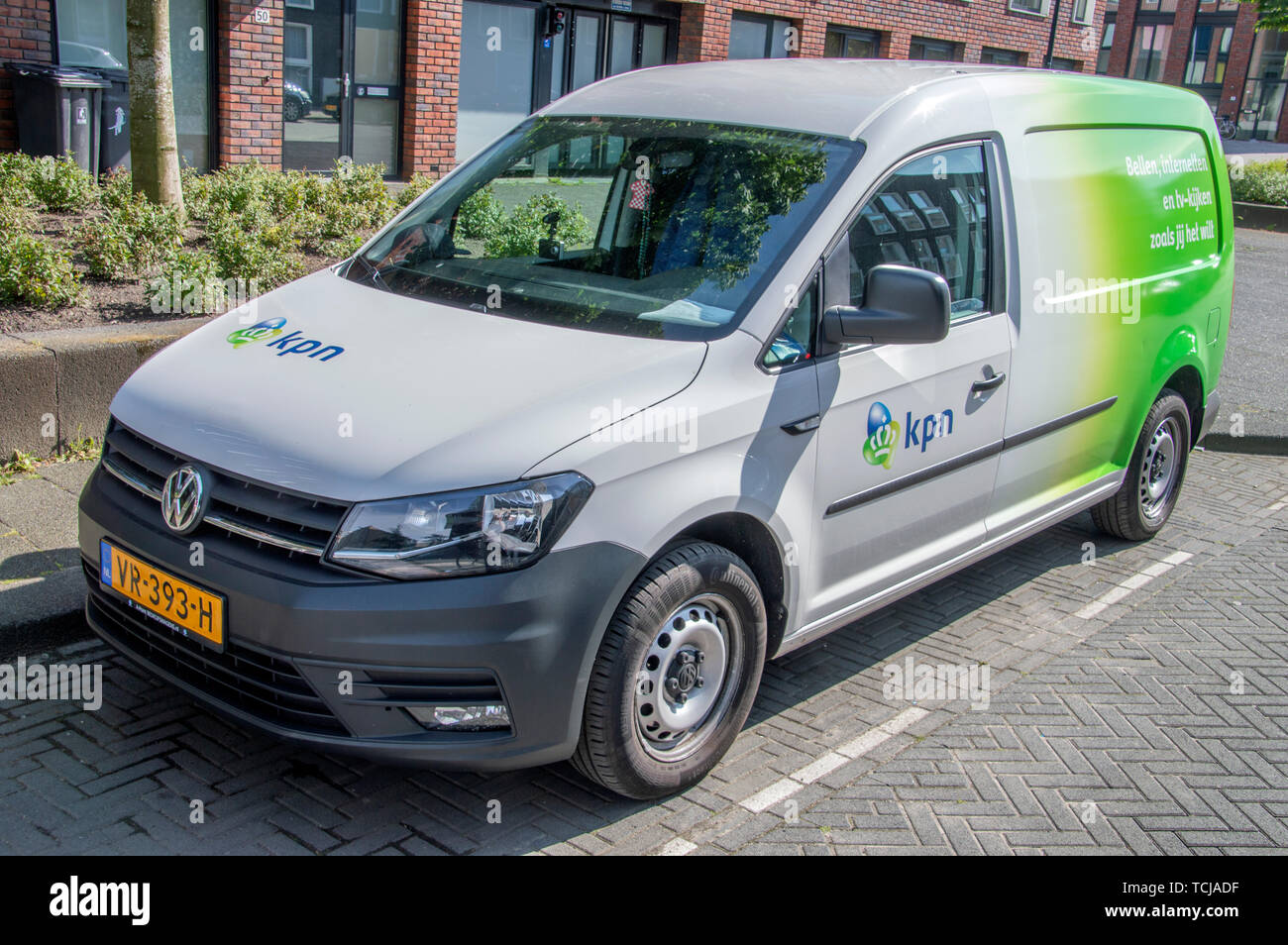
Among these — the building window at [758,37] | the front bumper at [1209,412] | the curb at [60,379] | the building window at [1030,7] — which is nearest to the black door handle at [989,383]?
the front bumper at [1209,412]

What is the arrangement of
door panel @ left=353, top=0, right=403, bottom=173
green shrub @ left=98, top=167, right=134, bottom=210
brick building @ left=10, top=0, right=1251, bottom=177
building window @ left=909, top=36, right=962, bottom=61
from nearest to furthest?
green shrub @ left=98, top=167, right=134, bottom=210 → brick building @ left=10, top=0, right=1251, bottom=177 → door panel @ left=353, top=0, right=403, bottom=173 → building window @ left=909, top=36, right=962, bottom=61

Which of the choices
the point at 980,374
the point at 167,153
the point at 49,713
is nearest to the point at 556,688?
the point at 49,713

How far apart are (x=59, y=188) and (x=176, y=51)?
4582 millimetres

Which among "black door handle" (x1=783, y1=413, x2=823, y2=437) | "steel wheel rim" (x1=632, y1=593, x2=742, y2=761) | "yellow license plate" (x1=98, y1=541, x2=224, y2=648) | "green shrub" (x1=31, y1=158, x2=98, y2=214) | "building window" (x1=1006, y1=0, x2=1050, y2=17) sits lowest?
"steel wheel rim" (x1=632, y1=593, x2=742, y2=761)

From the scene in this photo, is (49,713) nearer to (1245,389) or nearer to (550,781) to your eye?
(550,781)

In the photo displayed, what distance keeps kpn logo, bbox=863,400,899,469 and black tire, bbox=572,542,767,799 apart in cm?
66

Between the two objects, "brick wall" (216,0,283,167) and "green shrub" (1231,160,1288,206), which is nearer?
"brick wall" (216,0,283,167)

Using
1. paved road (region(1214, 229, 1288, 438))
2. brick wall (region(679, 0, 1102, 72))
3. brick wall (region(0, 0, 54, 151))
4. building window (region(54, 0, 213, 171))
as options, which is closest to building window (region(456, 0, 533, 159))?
brick wall (region(679, 0, 1102, 72))

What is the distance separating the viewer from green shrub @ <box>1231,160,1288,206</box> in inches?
901

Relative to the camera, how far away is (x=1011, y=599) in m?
5.71

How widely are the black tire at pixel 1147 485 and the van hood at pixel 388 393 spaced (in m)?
3.28

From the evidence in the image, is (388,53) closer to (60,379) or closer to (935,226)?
(60,379)

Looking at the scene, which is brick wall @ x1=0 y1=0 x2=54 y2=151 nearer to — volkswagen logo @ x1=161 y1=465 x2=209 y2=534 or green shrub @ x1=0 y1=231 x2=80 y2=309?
green shrub @ x1=0 y1=231 x2=80 y2=309

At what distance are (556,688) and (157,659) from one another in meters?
1.25
